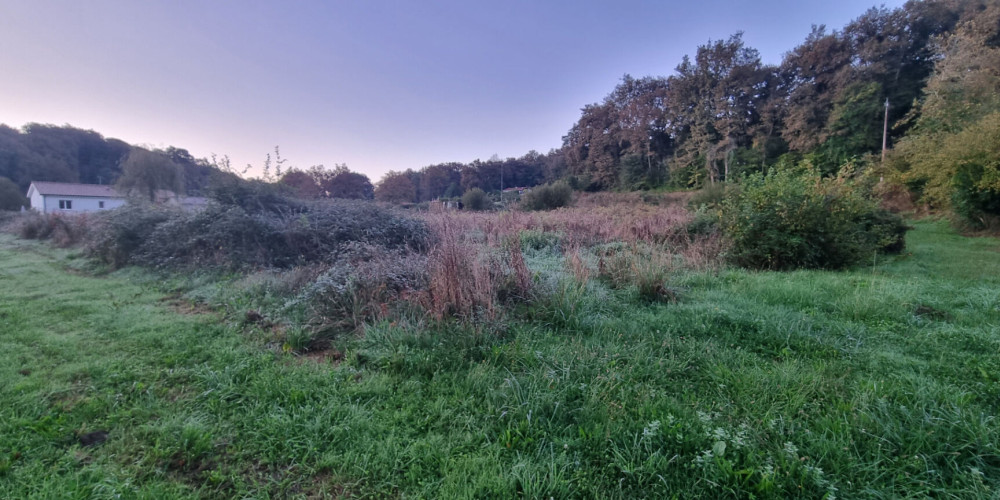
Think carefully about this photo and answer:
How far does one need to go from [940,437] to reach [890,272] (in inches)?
255

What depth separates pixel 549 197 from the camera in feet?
80.6

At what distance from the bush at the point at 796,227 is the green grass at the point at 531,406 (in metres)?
2.80

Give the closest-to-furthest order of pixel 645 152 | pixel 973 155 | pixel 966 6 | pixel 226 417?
1. pixel 226 417
2. pixel 973 155
3. pixel 966 6
4. pixel 645 152

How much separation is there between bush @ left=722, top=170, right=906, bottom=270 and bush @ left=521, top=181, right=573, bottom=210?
17.1 metres

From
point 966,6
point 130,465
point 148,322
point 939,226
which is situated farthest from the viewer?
point 966,6

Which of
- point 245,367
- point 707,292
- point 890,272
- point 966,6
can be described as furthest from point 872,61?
point 245,367

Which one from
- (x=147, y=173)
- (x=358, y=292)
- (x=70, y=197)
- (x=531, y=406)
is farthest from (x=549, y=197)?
(x=70, y=197)

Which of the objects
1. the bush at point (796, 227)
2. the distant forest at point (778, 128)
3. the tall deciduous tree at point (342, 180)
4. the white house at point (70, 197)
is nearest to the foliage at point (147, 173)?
the distant forest at point (778, 128)

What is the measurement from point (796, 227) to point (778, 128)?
114 feet

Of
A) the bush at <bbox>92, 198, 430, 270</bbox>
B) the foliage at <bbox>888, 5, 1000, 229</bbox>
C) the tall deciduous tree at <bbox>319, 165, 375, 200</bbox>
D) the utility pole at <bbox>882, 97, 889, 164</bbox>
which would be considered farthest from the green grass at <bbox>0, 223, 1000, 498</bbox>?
the tall deciduous tree at <bbox>319, 165, 375, 200</bbox>

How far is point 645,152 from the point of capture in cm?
4300

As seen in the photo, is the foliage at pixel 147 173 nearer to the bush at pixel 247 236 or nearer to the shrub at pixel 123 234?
the shrub at pixel 123 234

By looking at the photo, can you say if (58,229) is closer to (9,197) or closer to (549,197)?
(549,197)

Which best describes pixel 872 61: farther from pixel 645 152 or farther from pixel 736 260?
pixel 736 260
